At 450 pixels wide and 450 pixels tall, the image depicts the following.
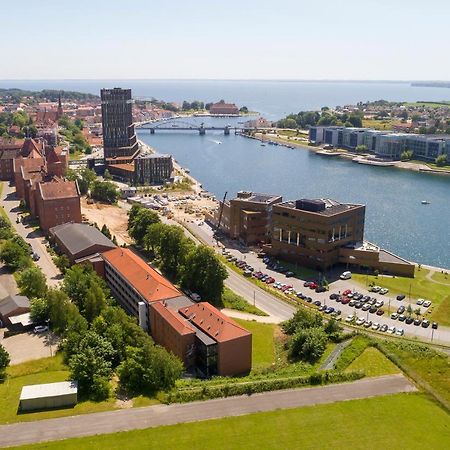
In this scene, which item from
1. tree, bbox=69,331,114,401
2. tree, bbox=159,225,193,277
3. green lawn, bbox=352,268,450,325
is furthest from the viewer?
tree, bbox=159,225,193,277

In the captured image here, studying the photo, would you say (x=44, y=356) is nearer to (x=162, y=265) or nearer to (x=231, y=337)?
(x=231, y=337)

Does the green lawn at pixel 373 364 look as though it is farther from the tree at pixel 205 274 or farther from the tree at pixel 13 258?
the tree at pixel 13 258

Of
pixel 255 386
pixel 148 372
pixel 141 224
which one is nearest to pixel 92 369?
pixel 148 372

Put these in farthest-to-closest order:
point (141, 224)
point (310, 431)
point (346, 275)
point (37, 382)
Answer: point (141, 224), point (346, 275), point (37, 382), point (310, 431)

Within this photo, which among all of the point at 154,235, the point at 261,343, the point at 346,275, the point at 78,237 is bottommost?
the point at 261,343

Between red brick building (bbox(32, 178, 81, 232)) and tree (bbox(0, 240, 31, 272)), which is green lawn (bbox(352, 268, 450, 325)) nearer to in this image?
tree (bbox(0, 240, 31, 272))

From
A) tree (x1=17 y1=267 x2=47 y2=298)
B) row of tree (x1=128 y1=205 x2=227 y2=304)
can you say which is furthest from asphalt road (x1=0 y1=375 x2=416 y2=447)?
tree (x1=17 y1=267 x2=47 y2=298)

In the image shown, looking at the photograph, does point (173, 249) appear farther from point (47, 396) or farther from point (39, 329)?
point (47, 396)

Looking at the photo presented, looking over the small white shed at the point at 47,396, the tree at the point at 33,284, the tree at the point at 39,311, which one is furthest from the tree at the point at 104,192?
the small white shed at the point at 47,396
